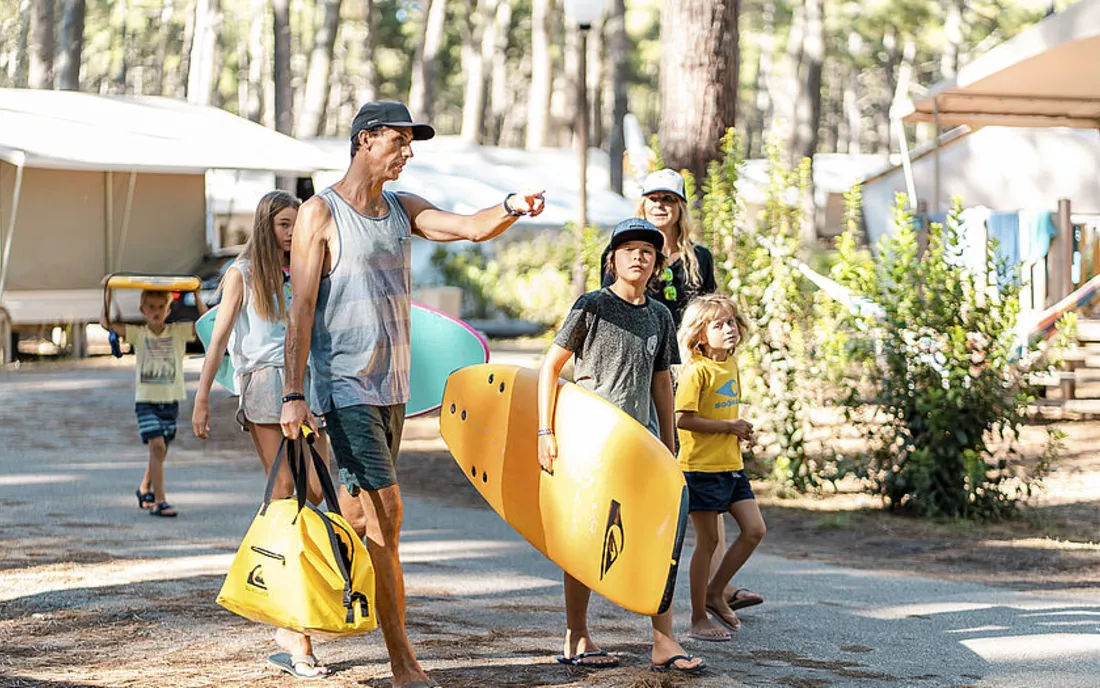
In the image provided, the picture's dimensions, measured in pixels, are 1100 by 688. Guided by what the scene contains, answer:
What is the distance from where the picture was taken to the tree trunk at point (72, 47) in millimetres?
29016

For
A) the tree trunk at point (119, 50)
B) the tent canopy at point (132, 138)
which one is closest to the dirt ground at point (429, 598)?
the tent canopy at point (132, 138)

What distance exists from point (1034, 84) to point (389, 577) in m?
13.2

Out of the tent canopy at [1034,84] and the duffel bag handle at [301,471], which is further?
the tent canopy at [1034,84]


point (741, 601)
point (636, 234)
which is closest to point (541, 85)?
point (741, 601)

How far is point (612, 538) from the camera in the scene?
5.11 meters

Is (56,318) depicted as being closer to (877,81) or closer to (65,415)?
(65,415)

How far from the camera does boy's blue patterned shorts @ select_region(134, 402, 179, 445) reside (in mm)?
8992

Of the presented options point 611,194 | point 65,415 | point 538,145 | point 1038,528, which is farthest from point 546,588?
point 538,145

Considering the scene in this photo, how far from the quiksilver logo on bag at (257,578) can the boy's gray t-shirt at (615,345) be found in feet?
4.22

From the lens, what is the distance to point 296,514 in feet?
16.0

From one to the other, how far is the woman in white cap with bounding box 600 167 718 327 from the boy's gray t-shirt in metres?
0.91

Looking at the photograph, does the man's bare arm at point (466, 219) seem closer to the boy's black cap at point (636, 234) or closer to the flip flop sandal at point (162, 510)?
the boy's black cap at point (636, 234)

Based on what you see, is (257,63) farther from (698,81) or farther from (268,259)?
(268,259)

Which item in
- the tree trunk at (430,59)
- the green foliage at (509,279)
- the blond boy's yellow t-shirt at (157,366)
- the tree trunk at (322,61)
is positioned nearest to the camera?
the blond boy's yellow t-shirt at (157,366)
